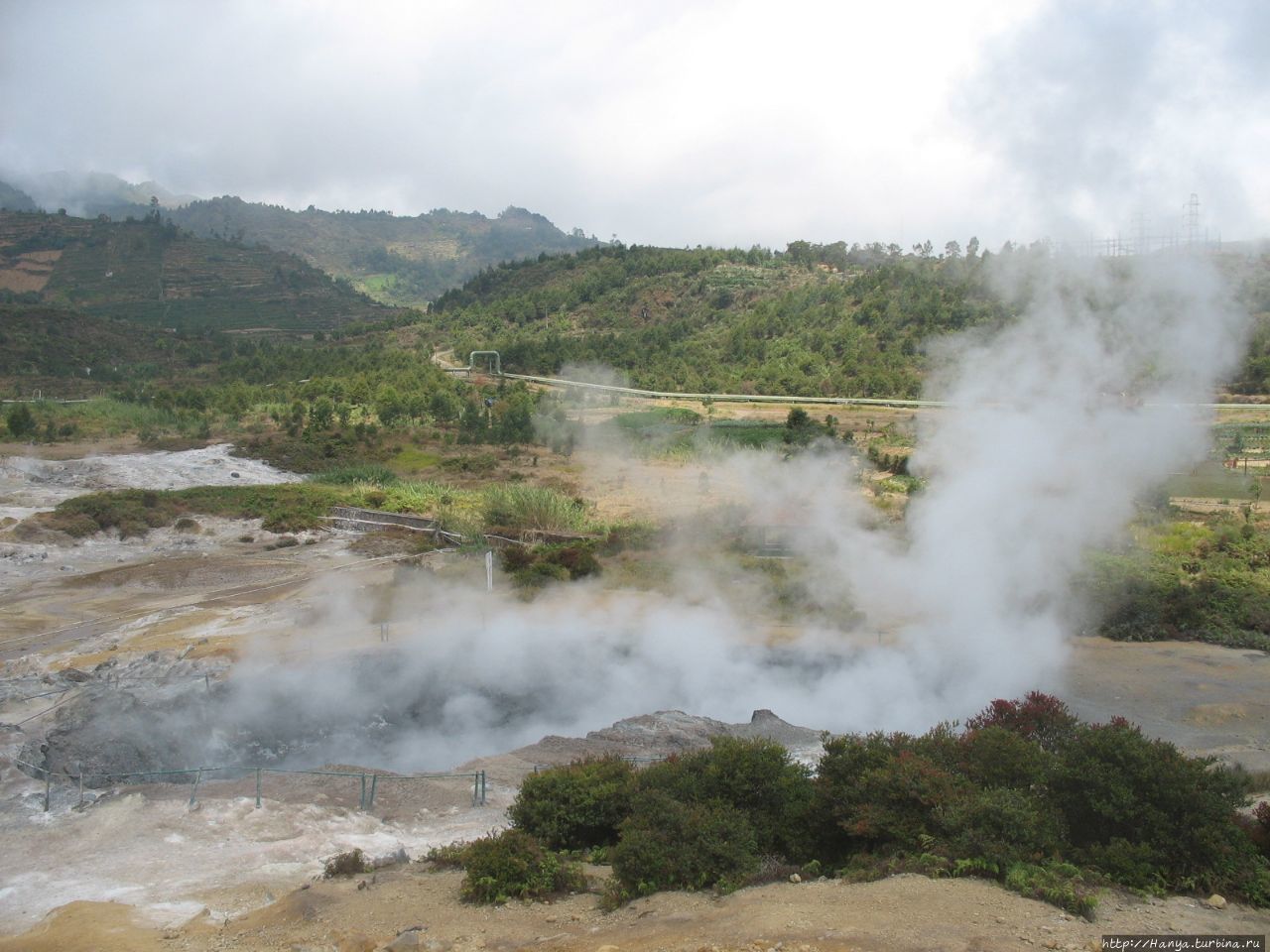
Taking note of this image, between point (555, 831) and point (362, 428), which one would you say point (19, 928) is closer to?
point (555, 831)

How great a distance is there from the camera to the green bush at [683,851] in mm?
9375

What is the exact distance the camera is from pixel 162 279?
114 meters

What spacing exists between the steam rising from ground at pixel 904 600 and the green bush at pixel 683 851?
5717mm

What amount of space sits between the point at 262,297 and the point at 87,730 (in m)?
108

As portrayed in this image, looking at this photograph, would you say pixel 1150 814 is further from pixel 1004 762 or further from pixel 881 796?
pixel 881 796

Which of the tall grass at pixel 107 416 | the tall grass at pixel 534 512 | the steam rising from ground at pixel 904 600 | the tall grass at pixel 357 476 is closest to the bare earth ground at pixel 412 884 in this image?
the steam rising from ground at pixel 904 600

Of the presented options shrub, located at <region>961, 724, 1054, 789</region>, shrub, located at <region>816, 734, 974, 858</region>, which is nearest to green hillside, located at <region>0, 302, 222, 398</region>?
shrub, located at <region>816, 734, 974, 858</region>

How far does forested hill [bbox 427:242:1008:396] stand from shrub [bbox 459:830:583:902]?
94.6 feet

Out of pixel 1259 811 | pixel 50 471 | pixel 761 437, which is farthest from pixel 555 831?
pixel 50 471

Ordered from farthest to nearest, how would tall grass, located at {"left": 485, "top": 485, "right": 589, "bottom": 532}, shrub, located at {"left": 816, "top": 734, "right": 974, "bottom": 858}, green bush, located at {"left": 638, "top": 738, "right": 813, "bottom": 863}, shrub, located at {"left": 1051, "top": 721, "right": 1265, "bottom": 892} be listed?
tall grass, located at {"left": 485, "top": 485, "right": 589, "bottom": 532}
green bush, located at {"left": 638, "top": 738, "right": 813, "bottom": 863}
shrub, located at {"left": 816, "top": 734, "right": 974, "bottom": 858}
shrub, located at {"left": 1051, "top": 721, "right": 1265, "bottom": 892}

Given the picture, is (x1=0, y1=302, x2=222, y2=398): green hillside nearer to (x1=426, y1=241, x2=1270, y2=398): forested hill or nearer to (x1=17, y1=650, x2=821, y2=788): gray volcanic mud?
(x1=426, y1=241, x2=1270, y2=398): forested hill

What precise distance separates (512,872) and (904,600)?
40.7ft

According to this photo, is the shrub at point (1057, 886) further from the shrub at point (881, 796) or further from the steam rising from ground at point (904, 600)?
the steam rising from ground at point (904, 600)

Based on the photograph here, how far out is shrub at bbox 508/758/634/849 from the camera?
10875mm
